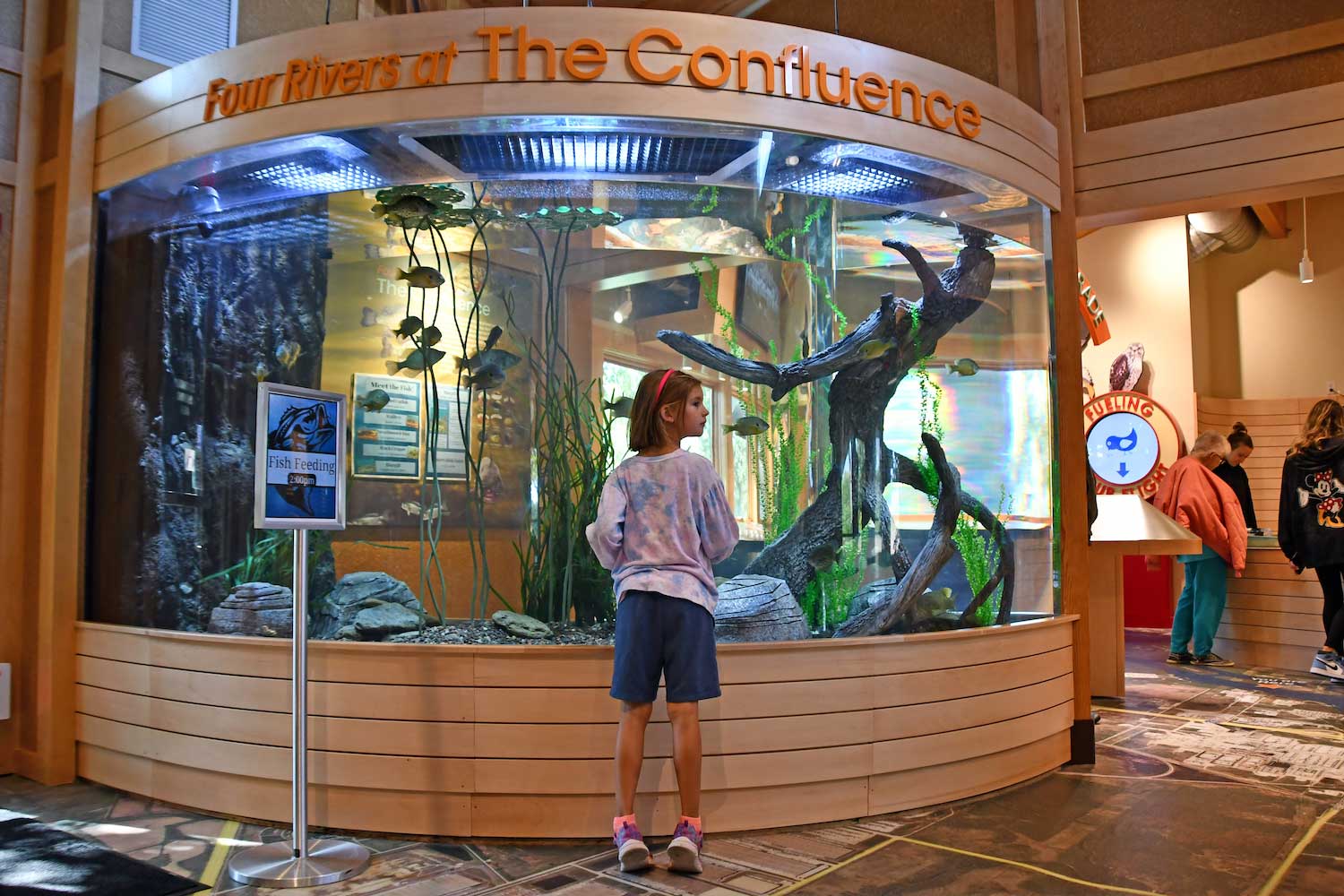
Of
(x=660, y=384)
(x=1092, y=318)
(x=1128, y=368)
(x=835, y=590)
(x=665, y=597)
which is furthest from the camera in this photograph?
(x=1128, y=368)

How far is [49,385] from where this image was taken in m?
3.75

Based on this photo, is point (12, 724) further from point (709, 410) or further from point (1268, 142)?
point (1268, 142)

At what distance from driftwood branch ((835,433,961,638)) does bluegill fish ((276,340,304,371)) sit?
6.58ft

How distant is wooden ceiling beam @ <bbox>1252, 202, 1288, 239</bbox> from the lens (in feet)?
32.6

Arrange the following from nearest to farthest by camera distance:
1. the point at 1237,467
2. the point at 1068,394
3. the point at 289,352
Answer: the point at 289,352
the point at 1068,394
the point at 1237,467

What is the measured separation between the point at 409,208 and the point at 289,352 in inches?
25.0

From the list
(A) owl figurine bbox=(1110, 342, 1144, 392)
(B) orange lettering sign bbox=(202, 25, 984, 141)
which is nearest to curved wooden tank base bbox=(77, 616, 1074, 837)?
(B) orange lettering sign bbox=(202, 25, 984, 141)

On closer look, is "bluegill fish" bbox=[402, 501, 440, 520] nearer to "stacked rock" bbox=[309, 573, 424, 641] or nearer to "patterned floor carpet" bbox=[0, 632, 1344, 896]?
"stacked rock" bbox=[309, 573, 424, 641]

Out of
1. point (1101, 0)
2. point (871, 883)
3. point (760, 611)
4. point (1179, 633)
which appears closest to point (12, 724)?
point (760, 611)

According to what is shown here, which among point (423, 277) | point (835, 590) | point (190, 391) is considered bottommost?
point (835, 590)

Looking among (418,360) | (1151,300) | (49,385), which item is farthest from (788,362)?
(1151,300)

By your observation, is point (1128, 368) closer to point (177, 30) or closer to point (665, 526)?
point (665, 526)

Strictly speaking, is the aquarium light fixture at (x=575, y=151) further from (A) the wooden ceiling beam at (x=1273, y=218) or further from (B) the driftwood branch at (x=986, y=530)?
(A) the wooden ceiling beam at (x=1273, y=218)

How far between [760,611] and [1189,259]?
30.4ft
